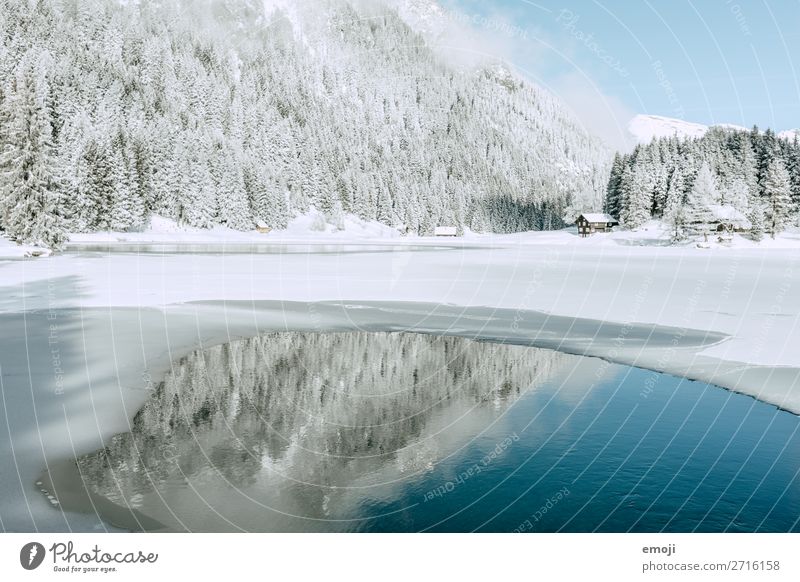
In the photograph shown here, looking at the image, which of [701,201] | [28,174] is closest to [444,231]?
[701,201]

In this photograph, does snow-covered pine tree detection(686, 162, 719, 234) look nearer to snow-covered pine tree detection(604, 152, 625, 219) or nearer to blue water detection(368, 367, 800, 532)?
snow-covered pine tree detection(604, 152, 625, 219)

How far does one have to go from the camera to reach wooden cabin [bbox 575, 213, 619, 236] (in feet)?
394

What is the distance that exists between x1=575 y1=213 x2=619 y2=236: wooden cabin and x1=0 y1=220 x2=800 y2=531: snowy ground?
79609 millimetres

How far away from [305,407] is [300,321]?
33.1ft

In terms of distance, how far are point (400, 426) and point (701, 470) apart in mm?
4819

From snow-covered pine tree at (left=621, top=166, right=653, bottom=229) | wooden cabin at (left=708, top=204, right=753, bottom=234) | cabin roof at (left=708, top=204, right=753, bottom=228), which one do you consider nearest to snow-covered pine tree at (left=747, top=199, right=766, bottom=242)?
cabin roof at (left=708, top=204, right=753, bottom=228)

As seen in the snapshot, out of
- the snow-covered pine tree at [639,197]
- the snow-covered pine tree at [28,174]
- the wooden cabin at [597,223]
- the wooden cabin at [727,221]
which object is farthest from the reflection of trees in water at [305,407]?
the wooden cabin at [597,223]

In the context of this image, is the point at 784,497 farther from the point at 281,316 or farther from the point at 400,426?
the point at 281,316

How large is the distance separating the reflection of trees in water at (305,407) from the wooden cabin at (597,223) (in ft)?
358

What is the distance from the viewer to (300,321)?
868 inches

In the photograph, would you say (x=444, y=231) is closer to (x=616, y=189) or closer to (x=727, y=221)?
(x=616, y=189)

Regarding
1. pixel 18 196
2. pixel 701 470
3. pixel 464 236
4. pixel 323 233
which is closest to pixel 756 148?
pixel 464 236

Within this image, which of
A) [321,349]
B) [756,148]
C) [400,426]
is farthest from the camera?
[756,148]

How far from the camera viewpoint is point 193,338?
Answer: 18.2 m
